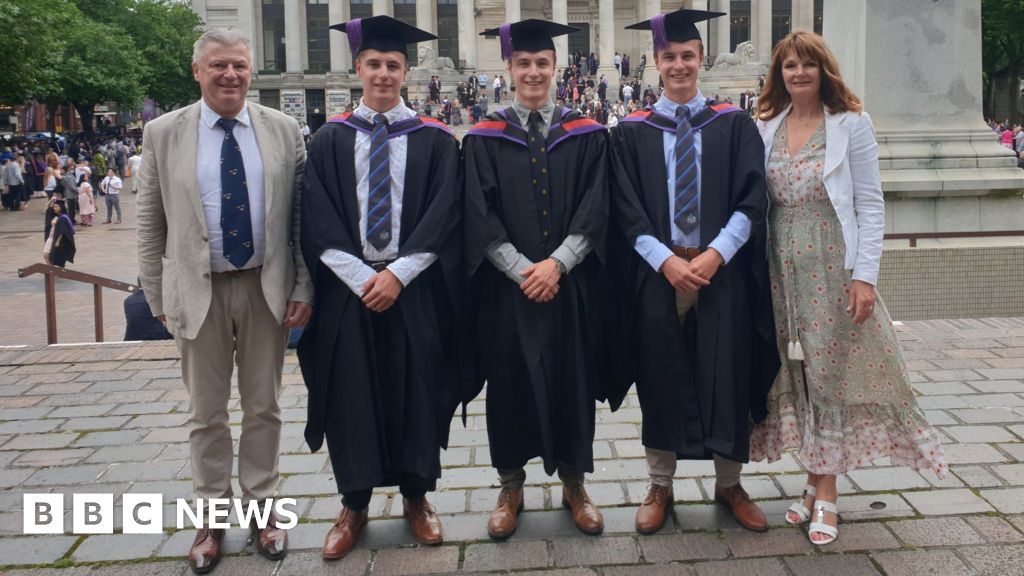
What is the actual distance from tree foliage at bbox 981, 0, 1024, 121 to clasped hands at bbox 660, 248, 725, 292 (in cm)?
4056

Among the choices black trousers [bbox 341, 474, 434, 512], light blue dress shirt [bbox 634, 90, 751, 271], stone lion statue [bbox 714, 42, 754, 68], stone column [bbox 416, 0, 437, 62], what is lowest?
black trousers [bbox 341, 474, 434, 512]

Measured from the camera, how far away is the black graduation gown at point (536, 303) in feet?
14.9

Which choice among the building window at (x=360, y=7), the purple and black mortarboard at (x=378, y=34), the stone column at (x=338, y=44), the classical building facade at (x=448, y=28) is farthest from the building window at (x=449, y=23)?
the purple and black mortarboard at (x=378, y=34)

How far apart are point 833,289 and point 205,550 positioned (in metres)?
3.30

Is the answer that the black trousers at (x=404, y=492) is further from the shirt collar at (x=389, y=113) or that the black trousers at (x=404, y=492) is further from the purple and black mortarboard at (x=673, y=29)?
the purple and black mortarboard at (x=673, y=29)

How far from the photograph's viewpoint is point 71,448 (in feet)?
19.9

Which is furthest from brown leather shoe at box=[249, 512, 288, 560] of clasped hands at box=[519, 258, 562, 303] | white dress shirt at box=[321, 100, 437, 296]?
clasped hands at box=[519, 258, 562, 303]

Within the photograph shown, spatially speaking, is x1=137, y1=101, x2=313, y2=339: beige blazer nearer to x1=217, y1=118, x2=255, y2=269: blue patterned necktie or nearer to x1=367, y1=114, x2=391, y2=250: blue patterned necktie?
x1=217, y1=118, x2=255, y2=269: blue patterned necktie

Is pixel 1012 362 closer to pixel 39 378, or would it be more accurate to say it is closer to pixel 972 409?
pixel 972 409

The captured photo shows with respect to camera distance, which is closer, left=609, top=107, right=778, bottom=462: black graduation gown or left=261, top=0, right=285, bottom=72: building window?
left=609, top=107, right=778, bottom=462: black graduation gown

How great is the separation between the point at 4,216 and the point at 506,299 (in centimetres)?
2917

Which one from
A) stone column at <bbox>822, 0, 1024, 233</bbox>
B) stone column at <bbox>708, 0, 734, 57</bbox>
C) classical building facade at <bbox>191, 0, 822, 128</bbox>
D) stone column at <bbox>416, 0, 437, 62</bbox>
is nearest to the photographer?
stone column at <bbox>822, 0, 1024, 233</bbox>

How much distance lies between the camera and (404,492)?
4.66 m

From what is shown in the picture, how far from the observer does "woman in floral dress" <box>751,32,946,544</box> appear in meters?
A: 4.43
